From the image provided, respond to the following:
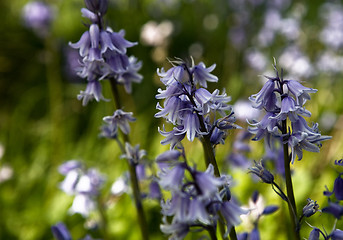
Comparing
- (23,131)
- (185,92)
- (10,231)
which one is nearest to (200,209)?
(185,92)

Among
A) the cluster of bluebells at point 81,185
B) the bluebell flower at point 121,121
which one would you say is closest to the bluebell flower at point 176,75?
the bluebell flower at point 121,121

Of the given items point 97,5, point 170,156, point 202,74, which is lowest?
point 170,156

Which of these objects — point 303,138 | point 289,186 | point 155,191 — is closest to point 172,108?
point 303,138

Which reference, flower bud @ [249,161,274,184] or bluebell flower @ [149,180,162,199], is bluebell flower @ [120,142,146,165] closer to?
bluebell flower @ [149,180,162,199]

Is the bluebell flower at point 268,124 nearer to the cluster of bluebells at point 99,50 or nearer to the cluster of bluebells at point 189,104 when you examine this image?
the cluster of bluebells at point 189,104

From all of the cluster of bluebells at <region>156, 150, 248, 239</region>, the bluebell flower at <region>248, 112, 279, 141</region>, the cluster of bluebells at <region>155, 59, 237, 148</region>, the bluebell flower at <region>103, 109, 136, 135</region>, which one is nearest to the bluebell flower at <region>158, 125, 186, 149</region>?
the cluster of bluebells at <region>155, 59, 237, 148</region>

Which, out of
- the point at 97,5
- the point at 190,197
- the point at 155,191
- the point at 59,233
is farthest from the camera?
the point at 155,191

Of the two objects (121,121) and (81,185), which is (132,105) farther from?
(121,121)

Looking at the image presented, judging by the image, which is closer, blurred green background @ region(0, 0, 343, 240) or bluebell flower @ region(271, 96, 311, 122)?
bluebell flower @ region(271, 96, 311, 122)
